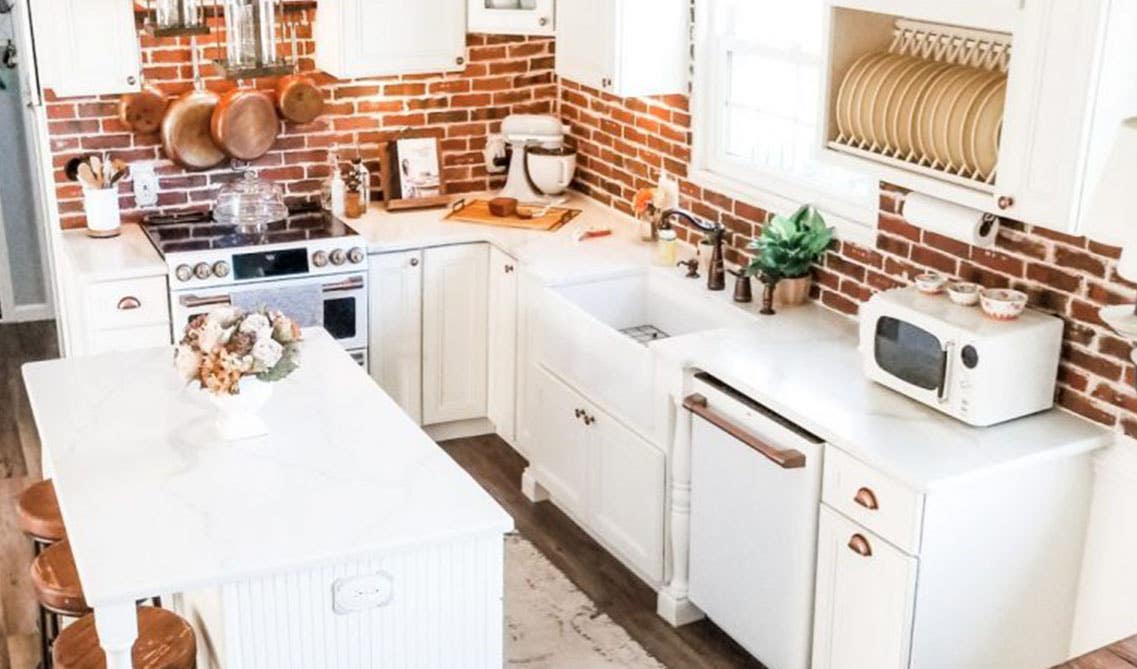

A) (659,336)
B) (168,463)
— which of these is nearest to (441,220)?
(659,336)

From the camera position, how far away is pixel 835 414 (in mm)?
3910

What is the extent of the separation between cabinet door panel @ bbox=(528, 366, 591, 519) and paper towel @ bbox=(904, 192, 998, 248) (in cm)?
155

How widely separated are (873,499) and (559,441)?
5.80 ft

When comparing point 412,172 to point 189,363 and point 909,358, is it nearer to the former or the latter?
point 189,363

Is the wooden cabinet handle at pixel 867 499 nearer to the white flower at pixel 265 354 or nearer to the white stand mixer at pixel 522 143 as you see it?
the white flower at pixel 265 354

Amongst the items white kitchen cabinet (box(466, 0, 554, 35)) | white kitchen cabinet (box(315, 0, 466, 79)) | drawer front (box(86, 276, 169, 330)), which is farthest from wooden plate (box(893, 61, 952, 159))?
drawer front (box(86, 276, 169, 330))

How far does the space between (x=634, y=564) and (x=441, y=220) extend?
5.91 ft

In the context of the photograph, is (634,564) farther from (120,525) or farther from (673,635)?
(120,525)

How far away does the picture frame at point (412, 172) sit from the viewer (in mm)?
6082

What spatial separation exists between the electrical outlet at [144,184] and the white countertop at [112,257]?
13 centimetres

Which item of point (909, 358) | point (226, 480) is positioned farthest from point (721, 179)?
point (226, 480)

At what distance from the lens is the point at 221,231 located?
559 centimetres

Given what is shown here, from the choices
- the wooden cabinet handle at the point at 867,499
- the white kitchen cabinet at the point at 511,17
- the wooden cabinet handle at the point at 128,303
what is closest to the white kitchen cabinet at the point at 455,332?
the white kitchen cabinet at the point at 511,17

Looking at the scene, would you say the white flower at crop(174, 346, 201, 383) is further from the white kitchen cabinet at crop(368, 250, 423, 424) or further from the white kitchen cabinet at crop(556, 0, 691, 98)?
the white kitchen cabinet at crop(556, 0, 691, 98)
